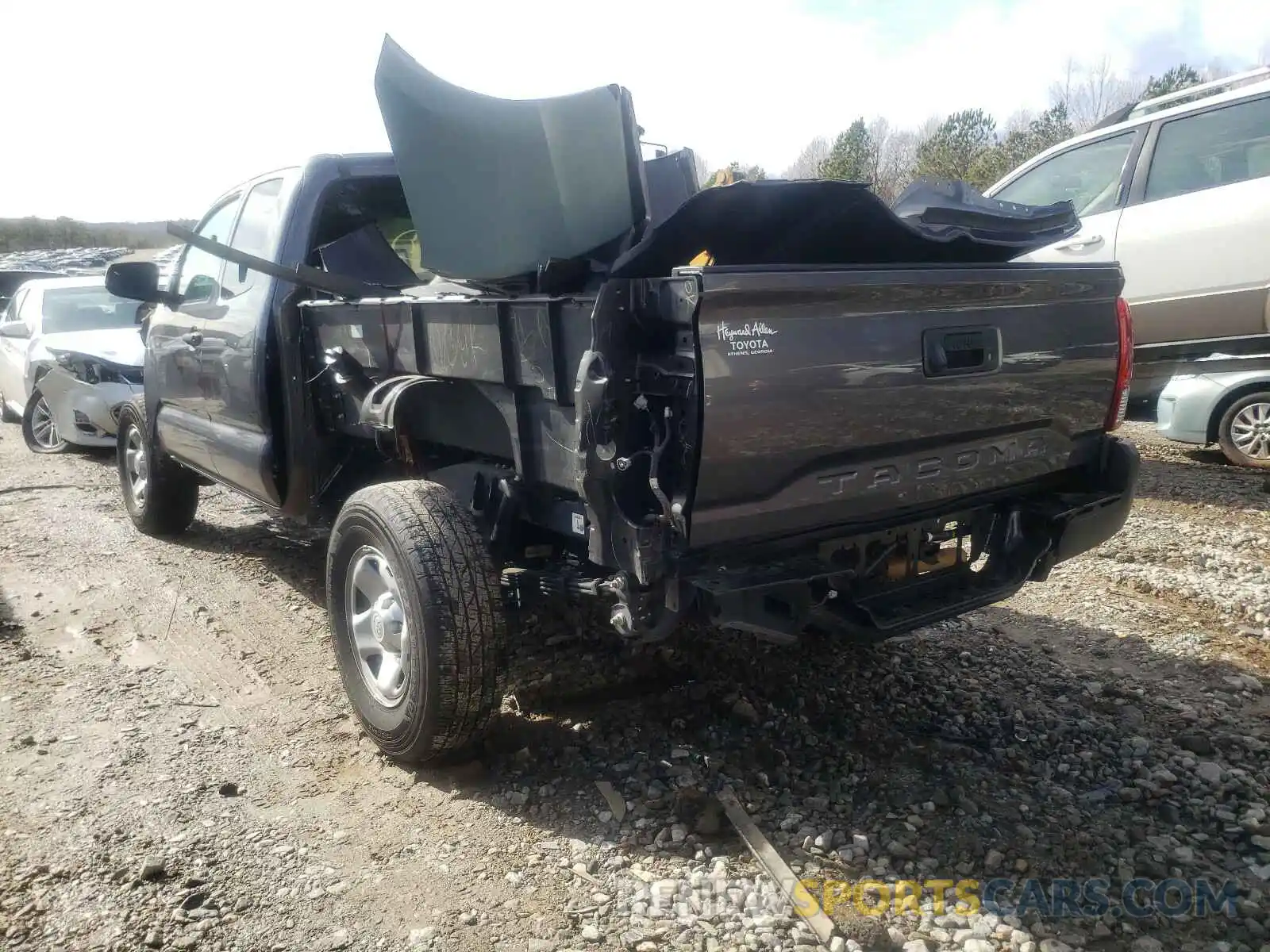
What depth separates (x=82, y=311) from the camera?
1012 centimetres

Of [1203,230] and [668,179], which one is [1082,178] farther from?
[668,179]

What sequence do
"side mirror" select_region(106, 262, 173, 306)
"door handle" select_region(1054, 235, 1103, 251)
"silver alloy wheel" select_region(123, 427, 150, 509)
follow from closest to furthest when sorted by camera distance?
"side mirror" select_region(106, 262, 173, 306) → "silver alloy wheel" select_region(123, 427, 150, 509) → "door handle" select_region(1054, 235, 1103, 251)

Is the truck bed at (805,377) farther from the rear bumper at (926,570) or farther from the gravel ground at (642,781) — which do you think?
the gravel ground at (642,781)

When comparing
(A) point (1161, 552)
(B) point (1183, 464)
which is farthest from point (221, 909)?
(B) point (1183, 464)

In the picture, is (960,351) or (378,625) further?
(378,625)

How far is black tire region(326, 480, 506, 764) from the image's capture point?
2898 mm

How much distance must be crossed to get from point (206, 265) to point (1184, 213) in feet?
20.0

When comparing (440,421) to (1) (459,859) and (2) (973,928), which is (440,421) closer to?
(1) (459,859)

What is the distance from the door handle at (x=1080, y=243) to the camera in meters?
6.79

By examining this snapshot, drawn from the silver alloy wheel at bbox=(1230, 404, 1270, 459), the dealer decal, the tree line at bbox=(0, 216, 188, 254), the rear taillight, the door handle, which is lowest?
the silver alloy wheel at bbox=(1230, 404, 1270, 459)

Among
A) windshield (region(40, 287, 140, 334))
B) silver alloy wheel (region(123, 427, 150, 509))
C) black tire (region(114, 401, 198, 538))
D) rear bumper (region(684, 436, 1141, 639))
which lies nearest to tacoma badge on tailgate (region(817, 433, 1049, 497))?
rear bumper (region(684, 436, 1141, 639))

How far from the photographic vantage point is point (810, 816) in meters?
2.88

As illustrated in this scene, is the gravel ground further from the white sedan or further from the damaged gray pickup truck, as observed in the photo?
the white sedan

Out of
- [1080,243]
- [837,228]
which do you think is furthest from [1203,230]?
[837,228]
